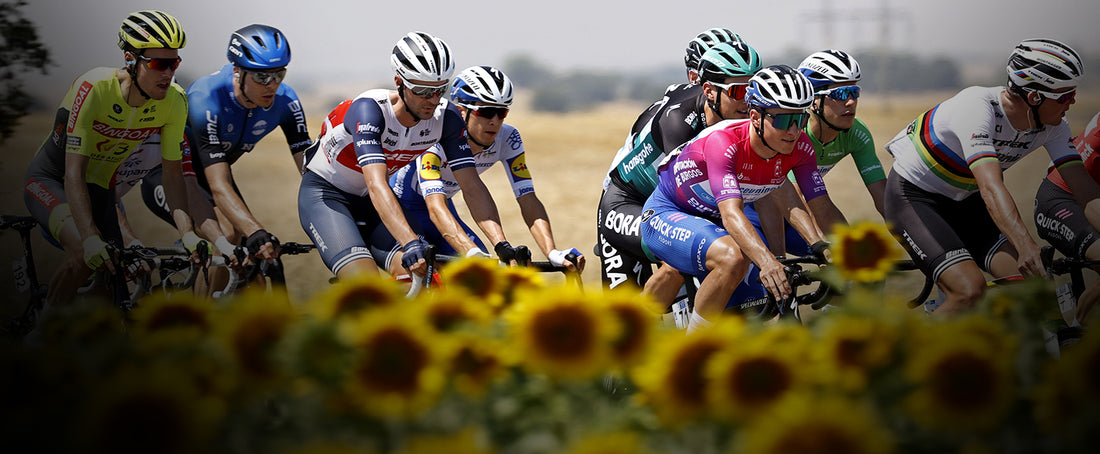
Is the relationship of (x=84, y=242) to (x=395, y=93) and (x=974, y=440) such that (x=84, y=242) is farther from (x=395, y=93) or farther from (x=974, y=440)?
(x=974, y=440)

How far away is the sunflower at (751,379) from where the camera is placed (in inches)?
62.3

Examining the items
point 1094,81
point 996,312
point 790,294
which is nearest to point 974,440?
point 996,312

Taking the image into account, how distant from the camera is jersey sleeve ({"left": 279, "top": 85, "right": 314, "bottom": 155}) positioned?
6684mm

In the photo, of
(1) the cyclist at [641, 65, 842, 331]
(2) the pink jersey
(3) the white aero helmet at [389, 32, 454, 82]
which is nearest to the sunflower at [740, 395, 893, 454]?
(1) the cyclist at [641, 65, 842, 331]

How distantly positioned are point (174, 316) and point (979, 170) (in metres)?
4.49

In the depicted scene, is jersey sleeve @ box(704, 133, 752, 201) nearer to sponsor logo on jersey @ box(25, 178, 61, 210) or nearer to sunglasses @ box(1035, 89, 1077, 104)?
sunglasses @ box(1035, 89, 1077, 104)

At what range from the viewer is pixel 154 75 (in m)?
5.67

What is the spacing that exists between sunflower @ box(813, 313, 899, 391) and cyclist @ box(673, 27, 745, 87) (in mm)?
5212

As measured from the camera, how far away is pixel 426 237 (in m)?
6.23

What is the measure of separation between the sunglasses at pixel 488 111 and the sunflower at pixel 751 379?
441 cm

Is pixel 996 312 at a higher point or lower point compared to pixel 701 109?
higher

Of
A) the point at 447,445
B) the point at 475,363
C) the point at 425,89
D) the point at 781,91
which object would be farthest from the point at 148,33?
the point at 447,445

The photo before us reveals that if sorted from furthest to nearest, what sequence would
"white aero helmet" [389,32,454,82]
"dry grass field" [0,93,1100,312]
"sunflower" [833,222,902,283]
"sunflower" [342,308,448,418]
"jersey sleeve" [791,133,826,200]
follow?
"dry grass field" [0,93,1100,312]
"jersey sleeve" [791,133,826,200]
"white aero helmet" [389,32,454,82]
"sunflower" [833,222,902,283]
"sunflower" [342,308,448,418]

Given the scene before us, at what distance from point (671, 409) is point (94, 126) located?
5239mm
